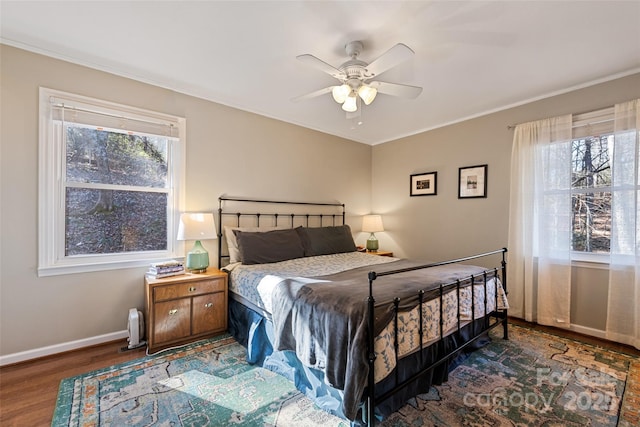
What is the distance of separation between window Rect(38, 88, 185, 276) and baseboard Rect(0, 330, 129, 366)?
0.63m

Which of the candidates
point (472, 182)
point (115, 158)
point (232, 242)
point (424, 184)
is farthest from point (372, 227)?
point (115, 158)

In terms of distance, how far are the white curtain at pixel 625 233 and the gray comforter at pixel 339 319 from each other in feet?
5.81

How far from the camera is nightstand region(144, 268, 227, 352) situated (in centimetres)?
239

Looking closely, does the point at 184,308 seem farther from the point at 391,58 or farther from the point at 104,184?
the point at 391,58

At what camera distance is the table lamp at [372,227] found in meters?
4.45

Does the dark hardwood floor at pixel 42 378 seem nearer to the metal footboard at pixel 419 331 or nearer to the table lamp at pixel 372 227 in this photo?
the metal footboard at pixel 419 331

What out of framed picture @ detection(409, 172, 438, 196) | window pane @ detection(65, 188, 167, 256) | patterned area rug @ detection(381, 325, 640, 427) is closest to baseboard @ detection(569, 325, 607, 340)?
patterned area rug @ detection(381, 325, 640, 427)

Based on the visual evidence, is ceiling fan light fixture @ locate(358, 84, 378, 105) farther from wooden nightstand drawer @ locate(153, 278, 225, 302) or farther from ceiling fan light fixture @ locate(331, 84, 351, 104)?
wooden nightstand drawer @ locate(153, 278, 225, 302)

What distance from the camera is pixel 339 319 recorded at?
4.95 ft

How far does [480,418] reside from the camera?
1.63 metres

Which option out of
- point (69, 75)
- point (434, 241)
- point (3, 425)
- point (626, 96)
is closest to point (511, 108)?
point (626, 96)

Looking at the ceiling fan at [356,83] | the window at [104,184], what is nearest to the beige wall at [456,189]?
the ceiling fan at [356,83]

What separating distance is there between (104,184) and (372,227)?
11.5 feet

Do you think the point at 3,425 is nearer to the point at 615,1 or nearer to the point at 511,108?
the point at 615,1
